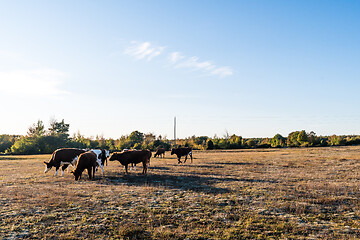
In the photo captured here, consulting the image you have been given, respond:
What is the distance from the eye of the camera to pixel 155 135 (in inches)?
3600

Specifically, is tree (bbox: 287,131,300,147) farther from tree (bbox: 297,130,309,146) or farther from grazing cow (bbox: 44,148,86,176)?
grazing cow (bbox: 44,148,86,176)

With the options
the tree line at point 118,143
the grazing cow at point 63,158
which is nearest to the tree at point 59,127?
the tree line at point 118,143

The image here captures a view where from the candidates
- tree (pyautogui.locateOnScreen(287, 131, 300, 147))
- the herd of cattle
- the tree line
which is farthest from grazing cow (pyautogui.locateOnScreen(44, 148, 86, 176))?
tree (pyautogui.locateOnScreen(287, 131, 300, 147))

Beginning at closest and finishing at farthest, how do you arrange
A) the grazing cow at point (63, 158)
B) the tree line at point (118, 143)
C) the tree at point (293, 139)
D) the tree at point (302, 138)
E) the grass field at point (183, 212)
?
the grass field at point (183, 212), the grazing cow at point (63, 158), the tree line at point (118, 143), the tree at point (302, 138), the tree at point (293, 139)

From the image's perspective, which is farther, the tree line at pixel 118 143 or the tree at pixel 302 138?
the tree at pixel 302 138

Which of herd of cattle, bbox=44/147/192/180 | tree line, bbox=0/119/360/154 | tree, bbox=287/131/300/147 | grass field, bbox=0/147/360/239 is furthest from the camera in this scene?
tree, bbox=287/131/300/147

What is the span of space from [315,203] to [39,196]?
10.9 meters

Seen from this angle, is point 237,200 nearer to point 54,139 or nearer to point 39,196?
point 39,196

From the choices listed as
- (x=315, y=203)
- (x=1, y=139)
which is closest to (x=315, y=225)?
(x=315, y=203)

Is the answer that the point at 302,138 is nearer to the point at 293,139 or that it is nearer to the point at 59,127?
the point at 293,139

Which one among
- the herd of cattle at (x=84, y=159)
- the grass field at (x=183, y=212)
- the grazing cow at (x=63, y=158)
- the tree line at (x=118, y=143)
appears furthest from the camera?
the tree line at (x=118, y=143)

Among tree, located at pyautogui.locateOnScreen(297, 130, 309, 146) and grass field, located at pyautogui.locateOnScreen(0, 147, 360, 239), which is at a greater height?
tree, located at pyautogui.locateOnScreen(297, 130, 309, 146)

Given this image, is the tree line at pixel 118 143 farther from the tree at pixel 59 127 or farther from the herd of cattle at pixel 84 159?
Answer: the herd of cattle at pixel 84 159

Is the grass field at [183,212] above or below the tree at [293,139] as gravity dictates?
below
